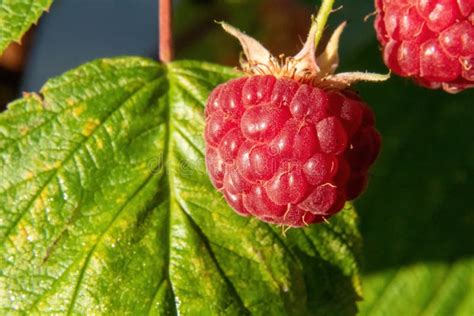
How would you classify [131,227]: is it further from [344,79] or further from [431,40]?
[431,40]

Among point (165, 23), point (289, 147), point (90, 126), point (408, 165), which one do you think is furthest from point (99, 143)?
point (408, 165)

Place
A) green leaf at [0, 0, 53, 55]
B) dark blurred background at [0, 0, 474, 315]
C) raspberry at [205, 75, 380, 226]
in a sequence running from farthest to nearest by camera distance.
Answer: dark blurred background at [0, 0, 474, 315] → green leaf at [0, 0, 53, 55] → raspberry at [205, 75, 380, 226]

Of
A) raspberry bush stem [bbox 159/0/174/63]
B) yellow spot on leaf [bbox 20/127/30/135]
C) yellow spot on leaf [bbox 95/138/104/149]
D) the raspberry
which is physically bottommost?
the raspberry

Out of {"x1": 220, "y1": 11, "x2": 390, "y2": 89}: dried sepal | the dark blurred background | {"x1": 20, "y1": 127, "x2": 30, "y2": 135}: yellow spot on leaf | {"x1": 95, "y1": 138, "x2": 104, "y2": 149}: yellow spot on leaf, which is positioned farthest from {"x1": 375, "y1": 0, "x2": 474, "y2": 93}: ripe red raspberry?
the dark blurred background

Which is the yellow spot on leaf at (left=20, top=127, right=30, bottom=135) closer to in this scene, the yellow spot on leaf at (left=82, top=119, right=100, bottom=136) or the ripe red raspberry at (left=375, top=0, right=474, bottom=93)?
the yellow spot on leaf at (left=82, top=119, right=100, bottom=136)

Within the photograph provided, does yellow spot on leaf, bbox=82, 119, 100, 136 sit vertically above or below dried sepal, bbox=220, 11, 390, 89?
above

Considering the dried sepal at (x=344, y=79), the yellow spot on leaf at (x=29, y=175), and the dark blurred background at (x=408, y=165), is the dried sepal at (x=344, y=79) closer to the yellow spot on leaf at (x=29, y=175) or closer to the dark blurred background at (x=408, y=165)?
the yellow spot on leaf at (x=29, y=175)

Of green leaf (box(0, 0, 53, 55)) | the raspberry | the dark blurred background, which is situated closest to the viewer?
the raspberry
